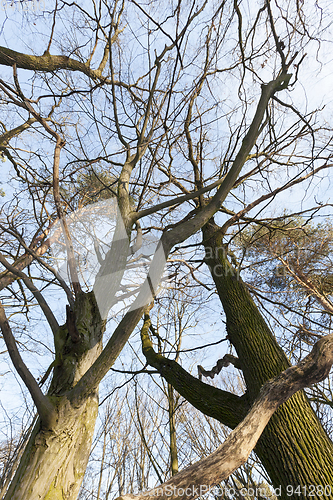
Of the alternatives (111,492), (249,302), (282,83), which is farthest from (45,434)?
(111,492)

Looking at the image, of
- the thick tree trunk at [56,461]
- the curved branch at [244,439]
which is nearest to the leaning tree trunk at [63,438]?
the thick tree trunk at [56,461]

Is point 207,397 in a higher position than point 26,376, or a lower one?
lower

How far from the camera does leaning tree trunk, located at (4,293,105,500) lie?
153 cm

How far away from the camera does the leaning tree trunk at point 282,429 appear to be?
170 centimetres

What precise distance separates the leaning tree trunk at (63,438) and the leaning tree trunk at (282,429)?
1279 millimetres

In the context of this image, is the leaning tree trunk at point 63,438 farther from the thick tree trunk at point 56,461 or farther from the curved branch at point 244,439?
the curved branch at point 244,439

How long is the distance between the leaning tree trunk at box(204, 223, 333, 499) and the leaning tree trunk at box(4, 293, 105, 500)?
4.20ft

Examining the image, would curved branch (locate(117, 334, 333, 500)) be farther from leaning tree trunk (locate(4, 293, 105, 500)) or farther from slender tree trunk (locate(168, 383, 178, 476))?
slender tree trunk (locate(168, 383, 178, 476))

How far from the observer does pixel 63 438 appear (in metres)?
1.71

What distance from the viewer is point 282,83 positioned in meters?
2.09

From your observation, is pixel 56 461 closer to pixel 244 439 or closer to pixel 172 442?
pixel 244 439

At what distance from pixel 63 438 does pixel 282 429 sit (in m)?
1.52

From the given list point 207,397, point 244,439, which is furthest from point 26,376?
point 207,397

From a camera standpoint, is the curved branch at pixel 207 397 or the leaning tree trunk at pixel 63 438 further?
the curved branch at pixel 207 397
